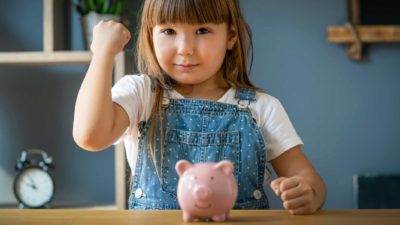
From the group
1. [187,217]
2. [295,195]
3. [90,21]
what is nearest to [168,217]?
[187,217]

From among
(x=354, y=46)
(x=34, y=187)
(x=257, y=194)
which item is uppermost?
(x=354, y=46)

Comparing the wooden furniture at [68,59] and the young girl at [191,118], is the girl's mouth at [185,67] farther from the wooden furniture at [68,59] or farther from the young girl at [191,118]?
the wooden furniture at [68,59]

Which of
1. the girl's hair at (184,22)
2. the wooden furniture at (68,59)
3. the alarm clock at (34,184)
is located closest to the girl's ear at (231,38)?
the girl's hair at (184,22)

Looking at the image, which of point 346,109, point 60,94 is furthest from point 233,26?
point 346,109

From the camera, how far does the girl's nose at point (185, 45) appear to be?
1111mm

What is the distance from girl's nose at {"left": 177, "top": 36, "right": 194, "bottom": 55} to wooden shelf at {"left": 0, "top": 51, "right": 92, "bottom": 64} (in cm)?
113

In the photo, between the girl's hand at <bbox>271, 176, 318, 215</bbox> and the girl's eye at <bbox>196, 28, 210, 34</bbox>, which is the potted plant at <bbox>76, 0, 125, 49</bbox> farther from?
the girl's hand at <bbox>271, 176, 318, 215</bbox>

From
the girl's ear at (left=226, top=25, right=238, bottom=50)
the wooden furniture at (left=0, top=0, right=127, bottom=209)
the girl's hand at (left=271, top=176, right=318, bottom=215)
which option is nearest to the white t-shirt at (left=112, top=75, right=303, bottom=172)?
the girl's ear at (left=226, top=25, right=238, bottom=50)

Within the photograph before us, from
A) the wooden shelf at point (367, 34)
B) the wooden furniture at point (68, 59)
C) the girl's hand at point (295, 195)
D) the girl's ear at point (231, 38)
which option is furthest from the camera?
the wooden shelf at point (367, 34)

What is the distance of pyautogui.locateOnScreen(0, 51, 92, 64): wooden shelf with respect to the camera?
219 centimetres

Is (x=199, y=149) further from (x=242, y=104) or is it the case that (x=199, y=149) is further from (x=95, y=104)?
(x=95, y=104)

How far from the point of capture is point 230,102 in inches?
47.9

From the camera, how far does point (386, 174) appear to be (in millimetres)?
2744

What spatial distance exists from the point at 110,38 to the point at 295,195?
0.39m
